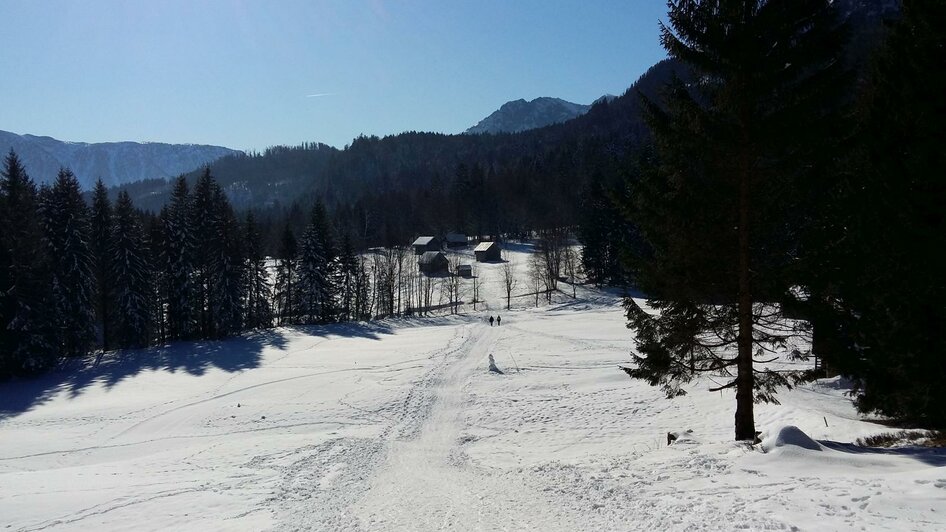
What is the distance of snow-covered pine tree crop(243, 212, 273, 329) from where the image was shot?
176 feet

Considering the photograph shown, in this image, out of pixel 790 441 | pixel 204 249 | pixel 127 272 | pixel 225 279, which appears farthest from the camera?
pixel 204 249

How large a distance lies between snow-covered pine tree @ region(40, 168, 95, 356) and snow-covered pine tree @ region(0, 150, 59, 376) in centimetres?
115

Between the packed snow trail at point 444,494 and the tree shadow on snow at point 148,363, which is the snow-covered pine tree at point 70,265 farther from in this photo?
the packed snow trail at point 444,494

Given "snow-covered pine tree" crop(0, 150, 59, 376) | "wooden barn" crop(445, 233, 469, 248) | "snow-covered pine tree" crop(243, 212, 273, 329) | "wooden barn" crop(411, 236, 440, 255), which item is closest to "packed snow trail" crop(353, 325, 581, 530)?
"snow-covered pine tree" crop(0, 150, 59, 376)

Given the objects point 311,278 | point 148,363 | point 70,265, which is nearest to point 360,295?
point 311,278

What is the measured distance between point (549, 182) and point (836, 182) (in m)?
103

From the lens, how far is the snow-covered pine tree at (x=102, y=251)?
44.8 metres

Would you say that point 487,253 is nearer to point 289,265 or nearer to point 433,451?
point 289,265

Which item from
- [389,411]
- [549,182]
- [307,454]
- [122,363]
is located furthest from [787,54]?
[549,182]

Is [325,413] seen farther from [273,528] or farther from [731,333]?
[731,333]

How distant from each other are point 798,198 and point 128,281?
48876mm

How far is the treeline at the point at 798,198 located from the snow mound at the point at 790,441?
4.19ft

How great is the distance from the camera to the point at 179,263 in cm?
4584

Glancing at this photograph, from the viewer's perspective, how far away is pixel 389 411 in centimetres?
2403
